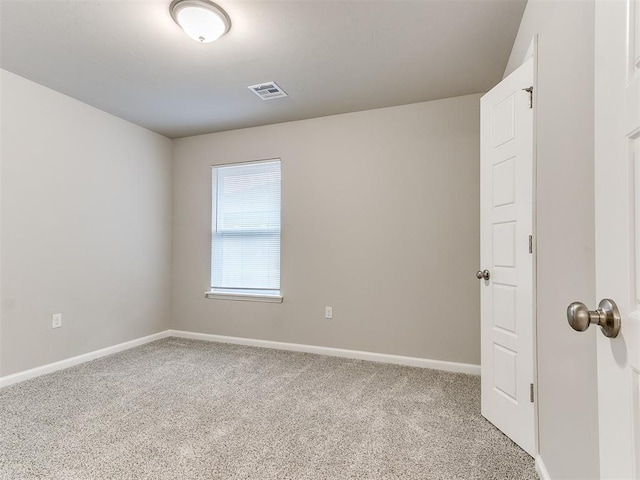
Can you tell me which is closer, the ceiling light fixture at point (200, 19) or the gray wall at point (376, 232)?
the ceiling light fixture at point (200, 19)

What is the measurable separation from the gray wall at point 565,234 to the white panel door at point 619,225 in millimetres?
459

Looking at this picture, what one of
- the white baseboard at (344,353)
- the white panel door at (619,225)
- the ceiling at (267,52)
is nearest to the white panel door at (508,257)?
the ceiling at (267,52)

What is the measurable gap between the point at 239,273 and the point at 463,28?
3130 mm

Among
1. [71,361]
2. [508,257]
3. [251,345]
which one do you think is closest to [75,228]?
[71,361]

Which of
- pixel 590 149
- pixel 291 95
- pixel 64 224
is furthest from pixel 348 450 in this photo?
pixel 64 224

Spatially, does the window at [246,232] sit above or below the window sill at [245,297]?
above

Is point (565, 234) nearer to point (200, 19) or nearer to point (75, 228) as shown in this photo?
point (200, 19)

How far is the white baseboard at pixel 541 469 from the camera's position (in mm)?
1466

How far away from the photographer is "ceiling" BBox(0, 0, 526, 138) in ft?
6.31

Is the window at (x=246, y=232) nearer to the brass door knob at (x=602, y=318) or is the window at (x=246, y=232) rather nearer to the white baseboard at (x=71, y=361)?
the white baseboard at (x=71, y=361)

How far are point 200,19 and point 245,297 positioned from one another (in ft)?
8.92

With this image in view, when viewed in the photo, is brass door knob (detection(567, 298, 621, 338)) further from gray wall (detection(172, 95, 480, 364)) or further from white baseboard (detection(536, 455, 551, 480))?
gray wall (detection(172, 95, 480, 364))

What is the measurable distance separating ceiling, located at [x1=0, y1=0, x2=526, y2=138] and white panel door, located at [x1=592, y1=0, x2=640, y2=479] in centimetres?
159

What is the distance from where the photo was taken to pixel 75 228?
311cm
